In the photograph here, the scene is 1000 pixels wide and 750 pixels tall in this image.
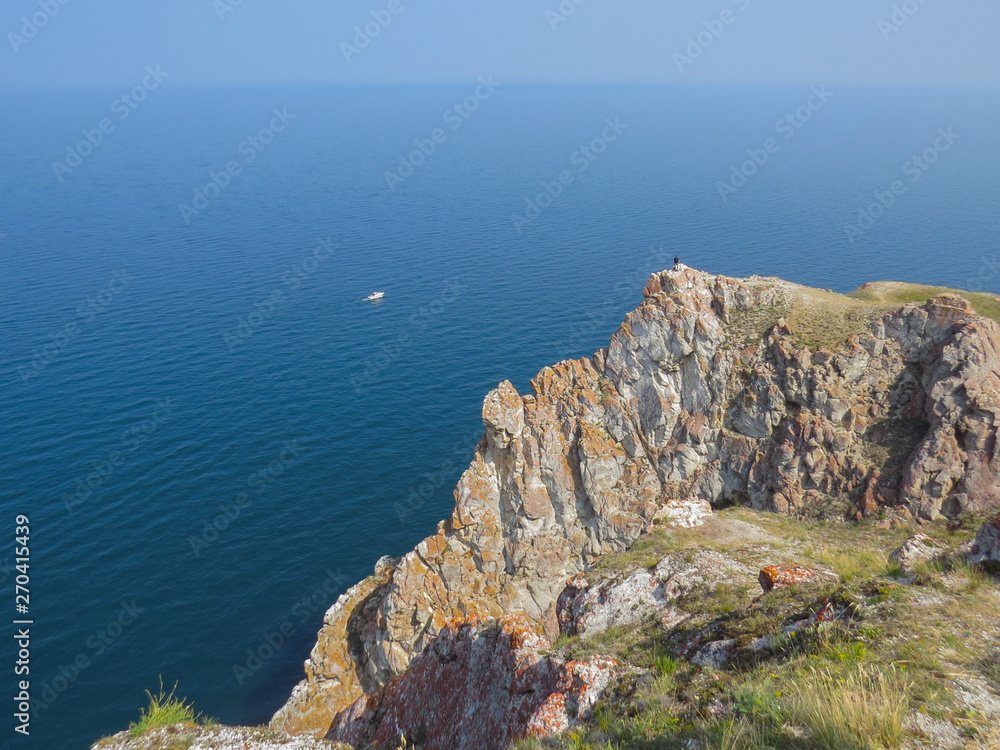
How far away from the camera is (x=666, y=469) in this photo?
44.7 metres

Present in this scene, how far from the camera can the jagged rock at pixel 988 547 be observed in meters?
15.0

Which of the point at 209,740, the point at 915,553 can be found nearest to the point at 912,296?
the point at 915,553

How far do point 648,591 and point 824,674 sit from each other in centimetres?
1025

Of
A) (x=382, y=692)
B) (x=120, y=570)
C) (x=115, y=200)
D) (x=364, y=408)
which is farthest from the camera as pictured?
(x=115, y=200)

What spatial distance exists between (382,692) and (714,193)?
558 feet

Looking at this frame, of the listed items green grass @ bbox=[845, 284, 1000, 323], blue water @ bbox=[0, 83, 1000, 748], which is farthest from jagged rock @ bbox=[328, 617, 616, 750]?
green grass @ bbox=[845, 284, 1000, 323]

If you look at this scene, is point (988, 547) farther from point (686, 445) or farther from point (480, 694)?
point (686, 445)

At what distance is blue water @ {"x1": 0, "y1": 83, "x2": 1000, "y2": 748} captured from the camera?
47.1 m

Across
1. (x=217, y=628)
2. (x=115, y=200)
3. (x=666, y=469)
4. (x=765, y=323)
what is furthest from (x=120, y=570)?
(x=115, y=200)

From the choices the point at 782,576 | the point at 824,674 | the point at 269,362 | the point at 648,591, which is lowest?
the point at 648,591

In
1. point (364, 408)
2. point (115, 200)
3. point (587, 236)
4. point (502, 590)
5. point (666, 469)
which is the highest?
point (115, 200)

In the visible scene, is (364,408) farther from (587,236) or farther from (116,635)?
(587,236)

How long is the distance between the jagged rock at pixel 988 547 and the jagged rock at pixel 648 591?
260 inches

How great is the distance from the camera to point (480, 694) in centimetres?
1698
